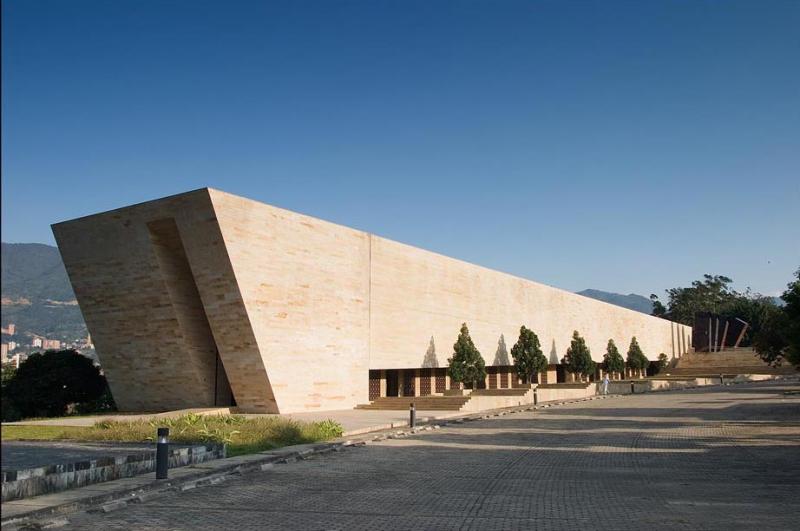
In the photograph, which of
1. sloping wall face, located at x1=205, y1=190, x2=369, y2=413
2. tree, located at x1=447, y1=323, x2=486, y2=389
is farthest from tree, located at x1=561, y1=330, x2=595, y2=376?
sloping wall face, located at x1=205, y1=190, x2=369, y2=413

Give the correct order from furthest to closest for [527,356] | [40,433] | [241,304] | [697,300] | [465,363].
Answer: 1. [697,300]
2. [527,356]
3. [465,363]
4. [241,304]
5. [40,433]

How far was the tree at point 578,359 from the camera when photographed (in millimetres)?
50688

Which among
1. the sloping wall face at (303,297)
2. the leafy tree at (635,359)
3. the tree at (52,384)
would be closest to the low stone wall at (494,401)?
the sloping wall face at (303,297)

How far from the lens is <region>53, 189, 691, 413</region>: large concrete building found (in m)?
25.2

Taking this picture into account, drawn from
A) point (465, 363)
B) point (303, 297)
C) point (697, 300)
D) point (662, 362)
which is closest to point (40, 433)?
point (303, 297)

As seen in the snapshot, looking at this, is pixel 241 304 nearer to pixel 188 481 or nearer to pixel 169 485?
pixel 188 481

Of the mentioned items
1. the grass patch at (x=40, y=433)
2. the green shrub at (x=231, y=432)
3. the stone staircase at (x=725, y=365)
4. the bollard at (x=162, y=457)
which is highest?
the stone staircase at (x=725, y=365)

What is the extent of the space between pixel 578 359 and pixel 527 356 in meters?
9.92

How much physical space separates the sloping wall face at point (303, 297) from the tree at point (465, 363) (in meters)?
6.57

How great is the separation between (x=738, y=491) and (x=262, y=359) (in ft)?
59.8

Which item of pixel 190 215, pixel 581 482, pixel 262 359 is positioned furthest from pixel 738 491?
pixel 190 215

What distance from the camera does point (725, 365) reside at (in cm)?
7300

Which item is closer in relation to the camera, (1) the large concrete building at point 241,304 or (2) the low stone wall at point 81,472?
(2) the low stone wall at point 81,472

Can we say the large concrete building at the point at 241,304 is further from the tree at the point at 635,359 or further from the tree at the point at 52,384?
the tree at the point at 635,359
